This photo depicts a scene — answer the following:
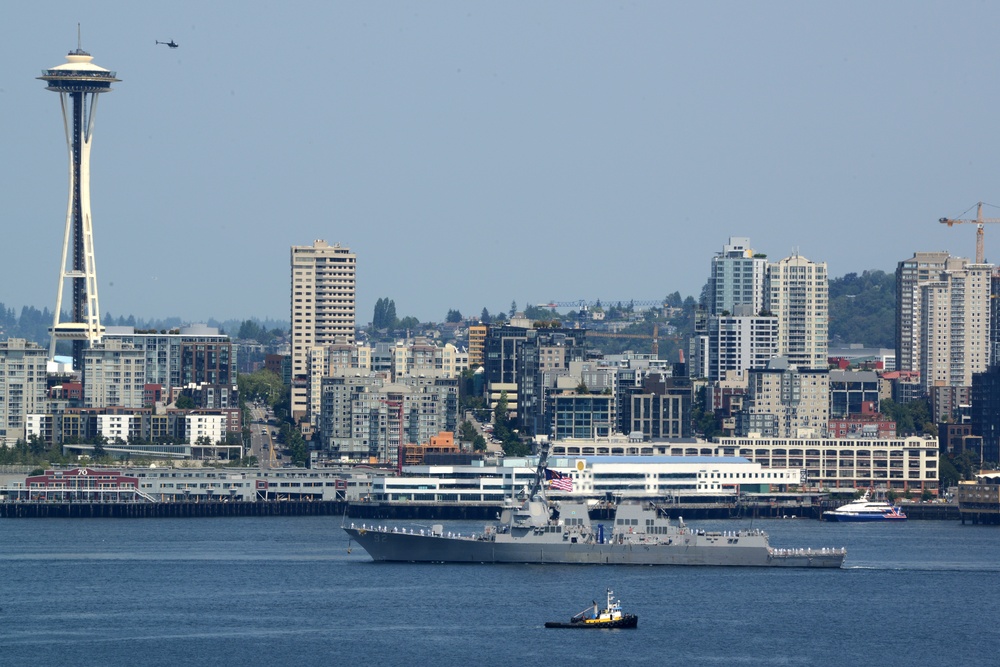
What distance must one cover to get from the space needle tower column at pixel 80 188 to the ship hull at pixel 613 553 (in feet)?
270

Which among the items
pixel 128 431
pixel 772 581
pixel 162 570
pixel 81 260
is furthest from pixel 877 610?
pixel 81 260

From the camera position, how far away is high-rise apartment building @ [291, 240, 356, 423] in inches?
7470

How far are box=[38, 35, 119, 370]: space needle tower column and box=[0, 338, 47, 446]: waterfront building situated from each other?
357 inches

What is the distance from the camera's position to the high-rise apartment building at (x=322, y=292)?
189750 mm

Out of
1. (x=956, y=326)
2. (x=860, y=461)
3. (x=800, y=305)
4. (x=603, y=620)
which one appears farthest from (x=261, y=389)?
(x=603, y=620)

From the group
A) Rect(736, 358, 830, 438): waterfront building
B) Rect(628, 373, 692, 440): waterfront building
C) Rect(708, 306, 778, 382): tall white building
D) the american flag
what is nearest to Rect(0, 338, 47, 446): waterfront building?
Rect(628, 373, 692, 440): waterfront building

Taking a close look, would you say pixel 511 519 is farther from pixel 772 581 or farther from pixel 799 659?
pixel 799 659

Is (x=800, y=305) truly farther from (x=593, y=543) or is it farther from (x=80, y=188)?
(x=593, y=543)

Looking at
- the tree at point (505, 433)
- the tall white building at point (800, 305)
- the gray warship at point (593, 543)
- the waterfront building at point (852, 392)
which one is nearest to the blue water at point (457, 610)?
the gray warship at point (593, 543)

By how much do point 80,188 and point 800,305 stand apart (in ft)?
192

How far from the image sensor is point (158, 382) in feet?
579

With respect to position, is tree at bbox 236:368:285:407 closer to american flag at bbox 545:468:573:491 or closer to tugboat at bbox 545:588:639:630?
american flag at bbox 545:468:573:491

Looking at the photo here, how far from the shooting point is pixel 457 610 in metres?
70.6

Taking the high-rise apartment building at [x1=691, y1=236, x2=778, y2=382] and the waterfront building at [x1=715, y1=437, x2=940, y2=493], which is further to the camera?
the high-rise apartment building at [x1=691, y1=236, x2=778, y2=382]
